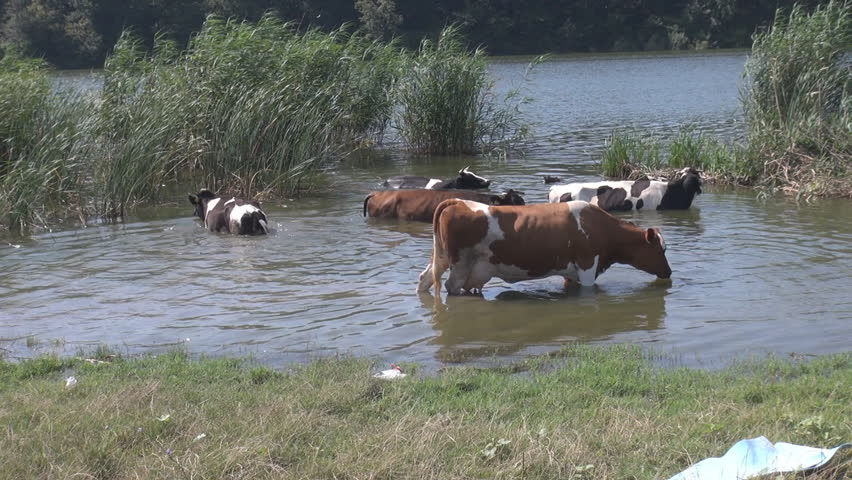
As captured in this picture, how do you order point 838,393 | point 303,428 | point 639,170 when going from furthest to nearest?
point 639,170
point 838,393
point 303,428

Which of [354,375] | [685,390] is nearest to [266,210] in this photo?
[354,375]

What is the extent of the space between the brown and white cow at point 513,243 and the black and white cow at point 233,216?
4202 mm

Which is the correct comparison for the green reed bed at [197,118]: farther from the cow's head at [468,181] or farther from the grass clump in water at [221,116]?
the cow's head at [468,181]

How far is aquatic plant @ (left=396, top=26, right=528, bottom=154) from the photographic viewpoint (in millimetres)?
22484

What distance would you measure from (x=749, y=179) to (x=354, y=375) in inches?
476

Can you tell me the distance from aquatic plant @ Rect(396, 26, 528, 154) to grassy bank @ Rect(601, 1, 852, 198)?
5496 millimetres

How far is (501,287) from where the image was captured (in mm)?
10828

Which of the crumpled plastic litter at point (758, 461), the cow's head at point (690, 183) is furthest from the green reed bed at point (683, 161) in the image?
the crumpled plastic litter at point (758, 461)

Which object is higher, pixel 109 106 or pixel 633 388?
pixel 109 106

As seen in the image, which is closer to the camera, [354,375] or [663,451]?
[663,451]

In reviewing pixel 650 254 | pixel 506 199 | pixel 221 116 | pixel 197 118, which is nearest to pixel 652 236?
pixel 650 254

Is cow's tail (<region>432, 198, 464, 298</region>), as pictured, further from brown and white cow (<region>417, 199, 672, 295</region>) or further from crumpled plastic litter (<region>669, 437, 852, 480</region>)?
crumpled plastic litter (<region>669, 437, 852, 480</region>)

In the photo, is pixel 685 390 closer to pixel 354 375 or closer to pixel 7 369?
pixel 354 375

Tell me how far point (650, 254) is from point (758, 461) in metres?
5.67
